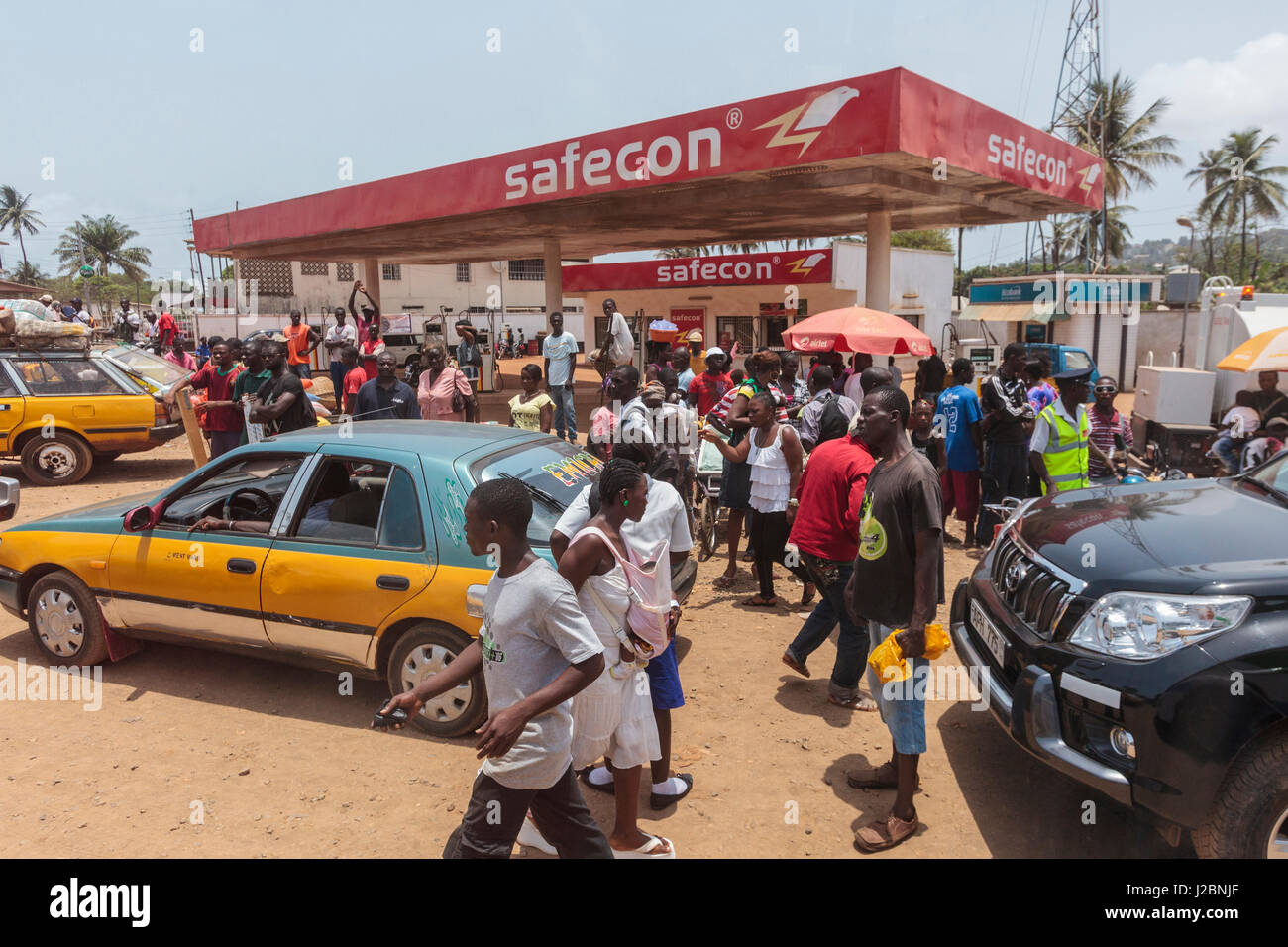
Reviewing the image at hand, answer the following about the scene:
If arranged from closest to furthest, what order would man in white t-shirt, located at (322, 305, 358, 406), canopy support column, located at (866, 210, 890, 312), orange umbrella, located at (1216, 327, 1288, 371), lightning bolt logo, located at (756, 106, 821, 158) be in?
orange umbrella, located at (1216, 327, 1288, 371), lightning bolt logo, located at (756, 106, 821, 158), man in white t-shirt, located at (322, 305, 358, 406), canopy support column, located at (866, 210, 890, 312)

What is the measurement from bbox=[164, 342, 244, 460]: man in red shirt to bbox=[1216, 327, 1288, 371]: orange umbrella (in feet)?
30.0

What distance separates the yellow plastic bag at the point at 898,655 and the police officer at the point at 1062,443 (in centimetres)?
370

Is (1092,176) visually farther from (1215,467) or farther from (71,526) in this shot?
(71,526)

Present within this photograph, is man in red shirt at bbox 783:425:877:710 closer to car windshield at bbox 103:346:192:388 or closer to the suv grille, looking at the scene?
the suv grille

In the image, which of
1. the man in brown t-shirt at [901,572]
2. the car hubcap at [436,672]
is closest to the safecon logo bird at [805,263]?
the man in brown t-shirt at [901,572]

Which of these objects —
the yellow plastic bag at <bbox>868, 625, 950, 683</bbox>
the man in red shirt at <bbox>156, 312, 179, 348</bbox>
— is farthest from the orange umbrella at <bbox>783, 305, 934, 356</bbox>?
the man in red shirt at <bbox>156, 312, 179, 348</bbox>

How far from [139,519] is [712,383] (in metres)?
5.24

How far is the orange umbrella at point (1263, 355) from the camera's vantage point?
7258 mm

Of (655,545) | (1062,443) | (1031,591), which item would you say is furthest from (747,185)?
(655,545)

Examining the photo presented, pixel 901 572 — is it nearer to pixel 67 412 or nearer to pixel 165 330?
pixel 67 412

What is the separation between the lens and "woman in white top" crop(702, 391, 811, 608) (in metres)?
5.82

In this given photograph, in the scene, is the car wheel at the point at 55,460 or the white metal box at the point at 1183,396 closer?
the car wheel at the point at 55,460

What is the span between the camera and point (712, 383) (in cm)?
838

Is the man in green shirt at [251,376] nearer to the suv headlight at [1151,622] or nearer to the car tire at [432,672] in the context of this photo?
the car tire at [432,672]
